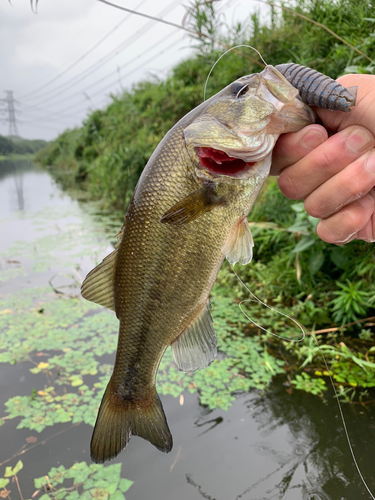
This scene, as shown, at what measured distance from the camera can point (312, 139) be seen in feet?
4.27

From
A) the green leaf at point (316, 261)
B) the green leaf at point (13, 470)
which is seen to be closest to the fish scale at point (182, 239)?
the green leaf at point (13, 470)

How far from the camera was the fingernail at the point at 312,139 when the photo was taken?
1289 mm

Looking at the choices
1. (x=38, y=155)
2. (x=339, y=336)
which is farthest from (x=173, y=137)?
(x=38, y=155)

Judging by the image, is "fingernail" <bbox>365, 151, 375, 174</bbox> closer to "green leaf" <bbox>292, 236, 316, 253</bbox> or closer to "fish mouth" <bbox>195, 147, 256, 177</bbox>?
"fish mouth" <bbox>195, 147, 256, 177</bbox>

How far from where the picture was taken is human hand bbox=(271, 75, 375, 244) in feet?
4.28

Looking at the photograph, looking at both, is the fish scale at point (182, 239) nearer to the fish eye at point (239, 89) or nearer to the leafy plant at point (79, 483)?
the fish eye at point (239, 89)

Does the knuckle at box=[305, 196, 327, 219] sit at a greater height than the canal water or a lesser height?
greater

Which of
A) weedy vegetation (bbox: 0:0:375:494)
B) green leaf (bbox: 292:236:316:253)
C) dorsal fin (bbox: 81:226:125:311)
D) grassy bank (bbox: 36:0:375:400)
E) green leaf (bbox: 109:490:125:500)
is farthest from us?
green leaf (bbox: 292:236:316:253)

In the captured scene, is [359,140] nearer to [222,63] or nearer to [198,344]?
[198,344]

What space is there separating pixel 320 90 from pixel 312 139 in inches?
8.1

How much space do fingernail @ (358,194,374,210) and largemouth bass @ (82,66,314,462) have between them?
445mm

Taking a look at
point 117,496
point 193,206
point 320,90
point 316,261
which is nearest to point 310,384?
point 316,261

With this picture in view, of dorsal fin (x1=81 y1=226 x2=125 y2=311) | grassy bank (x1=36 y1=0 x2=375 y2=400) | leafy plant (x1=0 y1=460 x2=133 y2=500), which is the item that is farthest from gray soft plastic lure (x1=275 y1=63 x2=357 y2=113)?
leafy plant (x1=0 y1=460 x2=133 y2=500)

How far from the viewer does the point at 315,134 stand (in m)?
1.29
